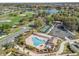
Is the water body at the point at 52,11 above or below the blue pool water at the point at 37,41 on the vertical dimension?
above

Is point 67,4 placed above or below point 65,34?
above

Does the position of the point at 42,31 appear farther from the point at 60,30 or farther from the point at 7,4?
the point at 7,4

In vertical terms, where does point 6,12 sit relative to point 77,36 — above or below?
above

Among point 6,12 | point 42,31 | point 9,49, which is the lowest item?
point 9,49

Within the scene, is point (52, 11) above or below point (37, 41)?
above

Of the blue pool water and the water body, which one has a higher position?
the water body

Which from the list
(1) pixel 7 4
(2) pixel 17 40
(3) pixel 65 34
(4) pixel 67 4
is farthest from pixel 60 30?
(1) pixel 7 4

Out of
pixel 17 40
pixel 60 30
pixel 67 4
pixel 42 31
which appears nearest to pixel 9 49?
pixel 17 40

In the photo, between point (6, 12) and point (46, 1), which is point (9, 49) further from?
point (46, 1)

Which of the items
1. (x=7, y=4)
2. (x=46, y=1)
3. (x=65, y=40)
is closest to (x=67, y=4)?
(x=46, y=1)
